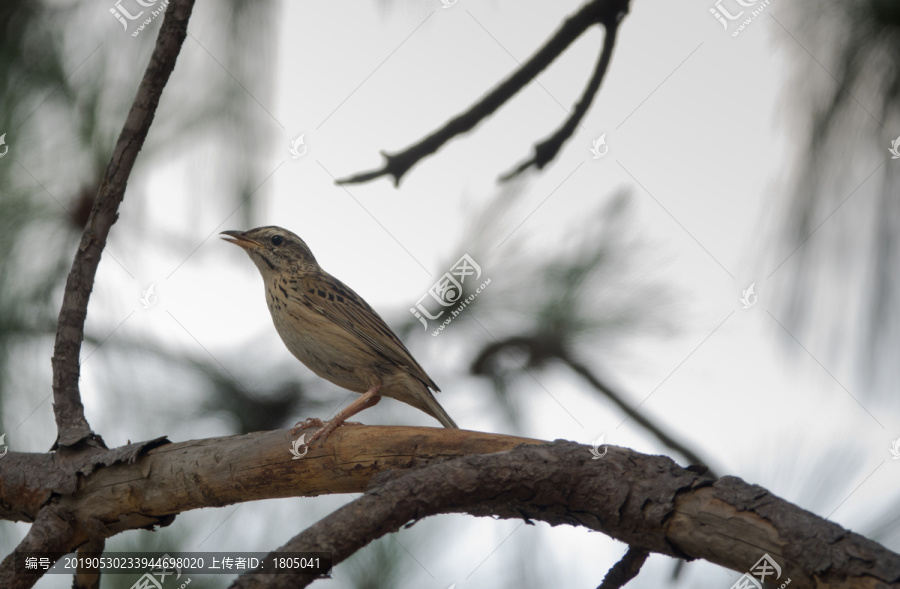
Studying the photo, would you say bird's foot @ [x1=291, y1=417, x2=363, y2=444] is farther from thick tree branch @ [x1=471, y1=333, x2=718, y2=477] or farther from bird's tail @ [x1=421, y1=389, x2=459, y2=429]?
thick tree branch @ [x1=471, y1=333, x2=718, y2=477]

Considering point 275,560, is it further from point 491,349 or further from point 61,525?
point 491,349

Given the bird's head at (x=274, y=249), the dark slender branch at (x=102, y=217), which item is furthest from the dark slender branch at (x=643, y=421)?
the dark slender branch at (x=102, y=217)

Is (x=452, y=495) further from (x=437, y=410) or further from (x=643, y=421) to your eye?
(x=437, y=410)

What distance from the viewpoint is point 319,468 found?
289 centimetres

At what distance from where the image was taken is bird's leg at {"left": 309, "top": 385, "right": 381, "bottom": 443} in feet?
9.64

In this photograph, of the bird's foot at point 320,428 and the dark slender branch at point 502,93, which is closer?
the bird's foot at point 320,428

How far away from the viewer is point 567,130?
371 cm

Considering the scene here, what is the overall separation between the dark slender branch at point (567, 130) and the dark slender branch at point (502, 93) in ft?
0.54

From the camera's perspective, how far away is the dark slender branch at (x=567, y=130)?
12.1 feet

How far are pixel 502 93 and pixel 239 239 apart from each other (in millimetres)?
1665

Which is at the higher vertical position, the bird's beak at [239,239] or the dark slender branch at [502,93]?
the bird's beak at [239,239]

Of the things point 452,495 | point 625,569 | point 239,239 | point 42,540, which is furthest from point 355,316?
point 625,569

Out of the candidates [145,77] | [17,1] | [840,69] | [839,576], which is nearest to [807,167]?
[840,69]

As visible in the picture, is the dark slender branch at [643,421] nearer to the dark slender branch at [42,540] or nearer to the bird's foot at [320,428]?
the bird's foot at [320,428]
